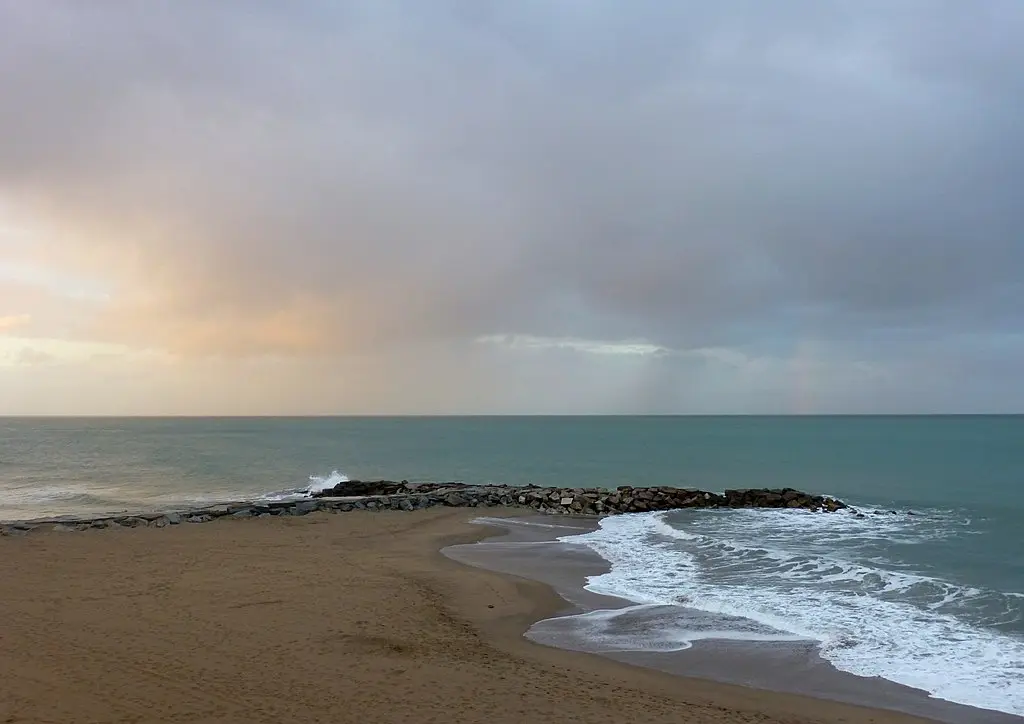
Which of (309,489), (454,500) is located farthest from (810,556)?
(309,489)

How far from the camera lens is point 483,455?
8062 centimetres

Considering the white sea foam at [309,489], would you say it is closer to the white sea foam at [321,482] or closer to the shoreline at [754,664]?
the white sea foam at [321,482]

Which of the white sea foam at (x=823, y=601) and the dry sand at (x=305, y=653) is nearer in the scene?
the dry sand at (x=305, y=653)

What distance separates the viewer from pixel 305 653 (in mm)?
10516

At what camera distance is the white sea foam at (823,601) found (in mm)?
10703

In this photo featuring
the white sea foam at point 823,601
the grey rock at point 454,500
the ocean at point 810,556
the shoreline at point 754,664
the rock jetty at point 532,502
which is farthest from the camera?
the grey rock at point 454,500

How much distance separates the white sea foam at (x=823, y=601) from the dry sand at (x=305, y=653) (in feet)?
6.17

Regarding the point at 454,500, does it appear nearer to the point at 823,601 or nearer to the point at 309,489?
the point at 309,489

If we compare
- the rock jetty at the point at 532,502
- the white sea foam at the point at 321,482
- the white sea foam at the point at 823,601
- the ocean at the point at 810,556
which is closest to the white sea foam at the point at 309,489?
the white sea foam at the point at 321,482

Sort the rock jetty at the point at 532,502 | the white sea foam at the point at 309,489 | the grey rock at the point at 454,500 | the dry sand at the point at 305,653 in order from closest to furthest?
the dry sand at the point at 305,653 < the rock jetty at the point at 532,502 < the grey rock at the point at 454,500 < the white sea foam at the point at 309,489

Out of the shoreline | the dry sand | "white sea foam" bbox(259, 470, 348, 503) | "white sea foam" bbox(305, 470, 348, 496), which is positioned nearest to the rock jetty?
"white sea foam" bbox(259, 470, 348, 503)

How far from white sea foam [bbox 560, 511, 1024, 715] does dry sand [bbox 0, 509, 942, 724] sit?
74.0 inches

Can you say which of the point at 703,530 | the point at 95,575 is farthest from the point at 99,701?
the point at 703,530

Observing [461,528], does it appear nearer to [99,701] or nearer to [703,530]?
[703,530]
